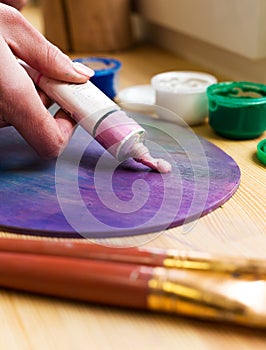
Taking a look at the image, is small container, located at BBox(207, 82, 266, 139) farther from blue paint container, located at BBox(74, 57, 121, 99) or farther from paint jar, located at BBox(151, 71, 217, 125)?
blue paint container, located at BBox(74, 57, 121, 99)

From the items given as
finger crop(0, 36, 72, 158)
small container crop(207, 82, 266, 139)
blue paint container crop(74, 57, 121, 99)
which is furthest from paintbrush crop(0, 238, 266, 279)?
blue paint container crop(74, 57, 121, 99)

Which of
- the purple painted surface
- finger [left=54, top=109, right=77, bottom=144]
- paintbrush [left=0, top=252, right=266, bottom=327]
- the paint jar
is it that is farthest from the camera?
the paint jar

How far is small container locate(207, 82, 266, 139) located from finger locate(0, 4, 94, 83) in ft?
0.70

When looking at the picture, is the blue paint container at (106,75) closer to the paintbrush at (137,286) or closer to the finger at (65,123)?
the finger at (65,123)

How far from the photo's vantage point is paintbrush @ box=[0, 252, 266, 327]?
1.32 ft

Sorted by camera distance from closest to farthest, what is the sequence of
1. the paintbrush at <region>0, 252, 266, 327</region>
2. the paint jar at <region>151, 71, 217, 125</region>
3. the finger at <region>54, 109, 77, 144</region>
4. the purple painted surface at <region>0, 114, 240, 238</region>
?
the paintbrush at <region>0, 252, 266, 327</region> < the purple painted surface at <region>0, 114, 240, 238</region> < the finger at <region>54, 109, 77, 144</region> < the paint jar at <region>151, 71, 217, 125</region>

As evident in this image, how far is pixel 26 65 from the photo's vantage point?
679 mm

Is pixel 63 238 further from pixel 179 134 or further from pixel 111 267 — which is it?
pixel 179 134

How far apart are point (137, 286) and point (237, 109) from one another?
0.39 metres

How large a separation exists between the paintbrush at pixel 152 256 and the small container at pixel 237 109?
34cm

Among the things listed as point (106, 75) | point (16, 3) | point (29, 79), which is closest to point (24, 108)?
point (29, 79)

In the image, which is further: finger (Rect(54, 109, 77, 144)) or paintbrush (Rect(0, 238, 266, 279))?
finger (Rect(54, 109, 77, 144))

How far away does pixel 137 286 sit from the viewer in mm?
417

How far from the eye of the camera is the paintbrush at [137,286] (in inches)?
15.8
